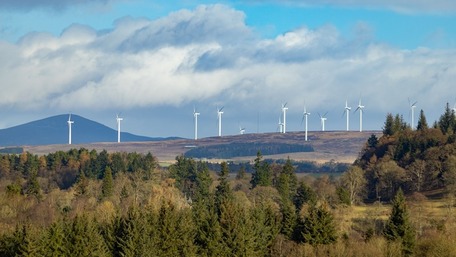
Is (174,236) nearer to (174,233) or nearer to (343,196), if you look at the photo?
(174,233)

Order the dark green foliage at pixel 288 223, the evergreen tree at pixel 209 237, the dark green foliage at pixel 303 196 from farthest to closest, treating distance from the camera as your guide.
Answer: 1. the dark green foliage at pixel 303 196
2. the dark green foliage at pixel 288 223
3. the evergreen tree at pixel 209 237

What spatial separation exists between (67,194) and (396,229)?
88381 millimetres

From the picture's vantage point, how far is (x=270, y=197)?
187m

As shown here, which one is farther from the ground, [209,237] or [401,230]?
[401,230]

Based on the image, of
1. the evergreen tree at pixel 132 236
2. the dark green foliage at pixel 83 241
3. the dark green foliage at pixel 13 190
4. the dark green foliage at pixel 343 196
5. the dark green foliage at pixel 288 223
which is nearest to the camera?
the dark green foliage at pixel 83 241

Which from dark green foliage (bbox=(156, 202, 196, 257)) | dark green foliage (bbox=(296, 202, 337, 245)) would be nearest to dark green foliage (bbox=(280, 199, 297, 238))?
dark green foliage (bbox=(296, 202, 337, 245))

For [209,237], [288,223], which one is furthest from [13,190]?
[209,237]

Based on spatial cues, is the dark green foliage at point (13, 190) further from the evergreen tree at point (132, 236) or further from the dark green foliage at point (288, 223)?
the dark green foliage at point (288, 223)

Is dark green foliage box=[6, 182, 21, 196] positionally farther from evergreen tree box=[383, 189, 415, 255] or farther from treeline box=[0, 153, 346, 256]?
evergreen tree box=[383, 189, 415, 255]

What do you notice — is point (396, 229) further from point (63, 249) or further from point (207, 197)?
point (207, 197)

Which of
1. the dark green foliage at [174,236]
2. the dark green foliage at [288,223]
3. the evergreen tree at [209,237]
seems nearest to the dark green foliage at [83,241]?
the dark green foliage at [174,236]

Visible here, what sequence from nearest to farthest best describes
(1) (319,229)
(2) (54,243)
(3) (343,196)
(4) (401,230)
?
(2) (54,243)
(1) (319,229)
(4) (401,230)
(3) (343,196)

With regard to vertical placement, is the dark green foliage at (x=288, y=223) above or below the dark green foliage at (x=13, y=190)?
below

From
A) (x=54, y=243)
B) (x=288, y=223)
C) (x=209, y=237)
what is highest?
(x=288, y=223)
